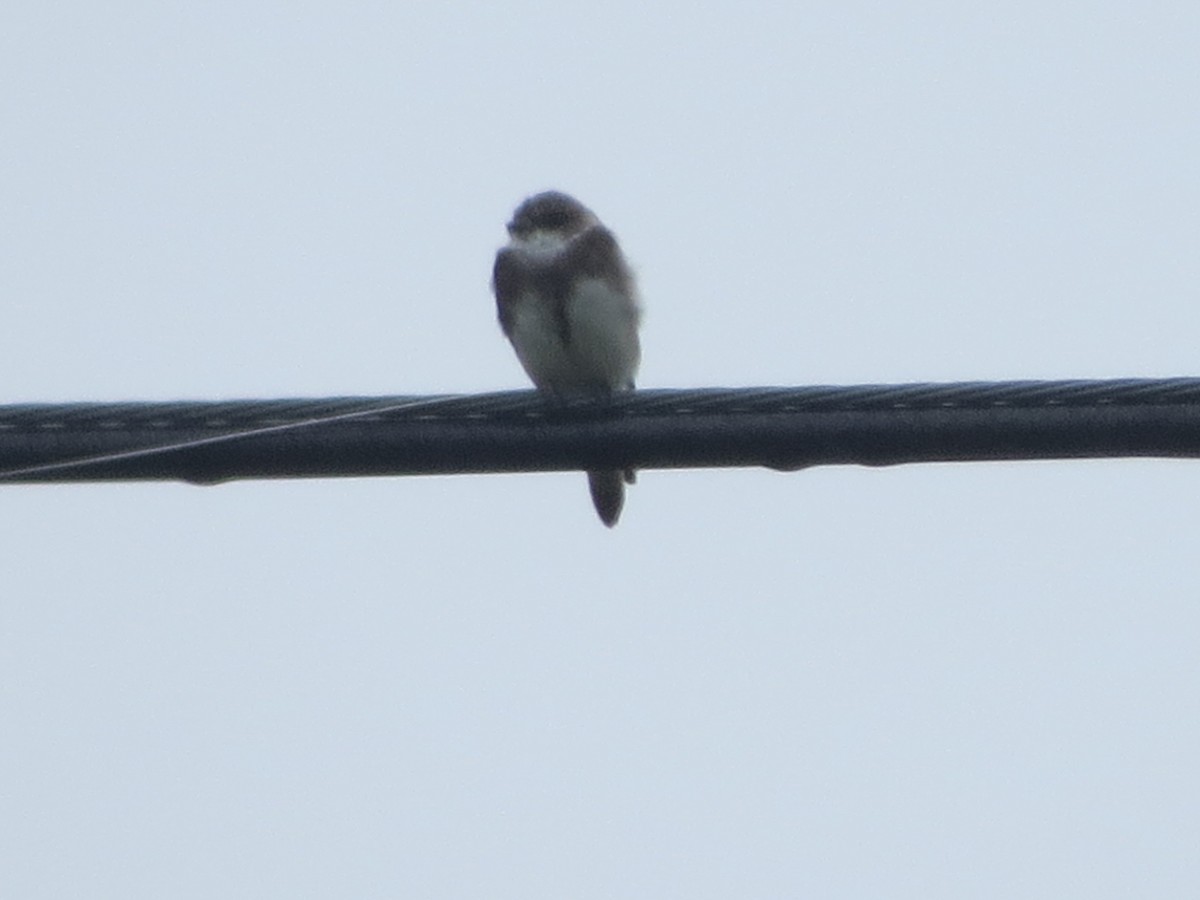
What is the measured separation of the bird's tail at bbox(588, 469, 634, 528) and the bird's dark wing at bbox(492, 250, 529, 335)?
65 cm

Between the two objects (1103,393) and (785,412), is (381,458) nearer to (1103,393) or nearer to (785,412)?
(785,412)

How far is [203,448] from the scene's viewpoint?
436 cm

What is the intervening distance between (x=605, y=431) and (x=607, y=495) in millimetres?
2971

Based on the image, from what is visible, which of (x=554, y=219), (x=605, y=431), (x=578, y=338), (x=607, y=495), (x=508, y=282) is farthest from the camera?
(x=607, y=495)

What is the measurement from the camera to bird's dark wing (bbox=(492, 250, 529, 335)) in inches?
273

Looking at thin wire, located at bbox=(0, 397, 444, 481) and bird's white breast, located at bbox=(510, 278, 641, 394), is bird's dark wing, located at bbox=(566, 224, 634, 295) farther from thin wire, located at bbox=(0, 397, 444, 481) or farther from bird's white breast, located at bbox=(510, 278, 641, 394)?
thin wire, located at bbox=(0, 397, 444, 481)

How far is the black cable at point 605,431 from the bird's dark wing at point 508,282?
2.41 m

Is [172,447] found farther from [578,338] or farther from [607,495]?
[607,495]

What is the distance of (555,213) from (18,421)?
10.1 feet

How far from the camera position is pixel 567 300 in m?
6.85

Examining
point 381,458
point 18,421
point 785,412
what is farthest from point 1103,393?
point 18,421

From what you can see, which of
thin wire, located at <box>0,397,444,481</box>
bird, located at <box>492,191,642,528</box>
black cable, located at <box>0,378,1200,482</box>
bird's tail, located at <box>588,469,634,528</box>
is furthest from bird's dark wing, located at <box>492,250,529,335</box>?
thin wire, located at <box>0,397,444,481</box>

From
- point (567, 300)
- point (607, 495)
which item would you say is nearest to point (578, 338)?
point (567, 300)

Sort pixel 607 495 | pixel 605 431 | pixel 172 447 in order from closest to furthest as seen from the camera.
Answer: pixel 172 447
pixel 605 431
pixel 607 495
